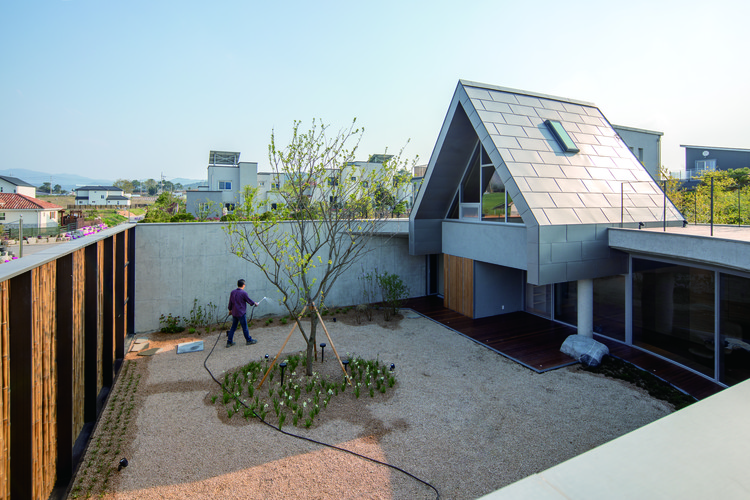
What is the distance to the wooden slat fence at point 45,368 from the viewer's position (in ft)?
10.7

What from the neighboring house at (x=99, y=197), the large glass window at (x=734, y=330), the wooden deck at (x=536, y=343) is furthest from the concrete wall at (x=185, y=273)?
the neighboring house at (x=99, y=197)

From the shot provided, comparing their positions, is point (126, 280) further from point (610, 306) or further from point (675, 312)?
point (675, 312)

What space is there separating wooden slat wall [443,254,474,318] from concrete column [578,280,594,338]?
3241 millimetres

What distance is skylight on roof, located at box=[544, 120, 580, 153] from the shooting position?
33.3 feet

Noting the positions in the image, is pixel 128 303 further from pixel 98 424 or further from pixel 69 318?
pixel 69 318

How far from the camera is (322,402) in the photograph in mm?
6848

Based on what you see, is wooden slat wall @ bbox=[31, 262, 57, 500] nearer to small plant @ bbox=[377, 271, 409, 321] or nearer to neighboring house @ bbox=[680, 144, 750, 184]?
small plant @ bbox=[377, 271, 409, 321]

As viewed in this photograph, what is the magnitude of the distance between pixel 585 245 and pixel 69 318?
895cm

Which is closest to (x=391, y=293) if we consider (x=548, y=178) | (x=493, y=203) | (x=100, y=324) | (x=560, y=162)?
(x=493, y=203)

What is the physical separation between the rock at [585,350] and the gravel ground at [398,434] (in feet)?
1.52

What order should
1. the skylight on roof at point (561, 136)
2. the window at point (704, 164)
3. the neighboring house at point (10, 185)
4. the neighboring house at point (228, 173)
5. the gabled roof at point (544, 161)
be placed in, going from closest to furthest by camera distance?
the gabled roof at point (544, 161) → the skylight on roof at point (561, 136) → the window at point (704, 164) → the neighboring house at point (228, 173) → the neighboring house at point (10, 185)

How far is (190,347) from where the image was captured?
31.6ft

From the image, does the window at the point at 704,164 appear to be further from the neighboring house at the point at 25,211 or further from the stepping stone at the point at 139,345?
the neighboring house at the point at 25,211

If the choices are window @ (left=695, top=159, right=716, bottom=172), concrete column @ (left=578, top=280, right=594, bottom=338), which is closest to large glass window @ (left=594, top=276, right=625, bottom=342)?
concrete column @ (left=578, top=280, right=594, bottom=338)
